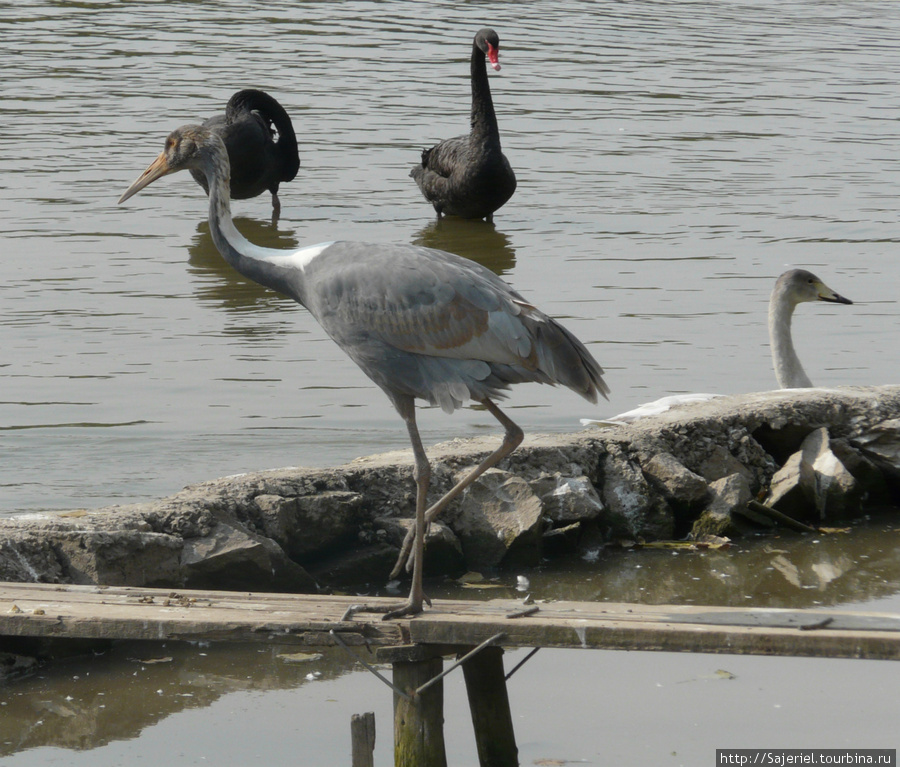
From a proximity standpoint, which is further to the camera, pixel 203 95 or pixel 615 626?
pixel 203 95

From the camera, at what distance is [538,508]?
628cm

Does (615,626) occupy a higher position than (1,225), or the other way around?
(615,626)

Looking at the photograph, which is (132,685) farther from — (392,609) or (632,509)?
(632,509)

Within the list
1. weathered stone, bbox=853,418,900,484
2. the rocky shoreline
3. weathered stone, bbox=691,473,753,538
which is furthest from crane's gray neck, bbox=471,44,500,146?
weathered stone, bbox=691,473,753,538

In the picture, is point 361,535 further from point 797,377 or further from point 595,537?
point 797,377

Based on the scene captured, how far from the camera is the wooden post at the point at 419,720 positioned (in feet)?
14.4

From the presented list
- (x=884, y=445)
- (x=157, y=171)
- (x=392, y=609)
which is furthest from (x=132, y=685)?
(x=884, y=445)

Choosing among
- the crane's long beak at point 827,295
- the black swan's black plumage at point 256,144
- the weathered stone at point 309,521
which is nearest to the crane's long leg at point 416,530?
the weathered stone at point 309,521

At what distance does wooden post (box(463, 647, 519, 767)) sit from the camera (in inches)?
179

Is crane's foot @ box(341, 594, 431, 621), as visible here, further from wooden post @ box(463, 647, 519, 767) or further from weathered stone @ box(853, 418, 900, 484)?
weathered stone @ box(853, 418, 900, 484)

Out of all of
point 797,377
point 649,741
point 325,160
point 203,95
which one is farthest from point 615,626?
point 203,95

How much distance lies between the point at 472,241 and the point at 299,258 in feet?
29.4

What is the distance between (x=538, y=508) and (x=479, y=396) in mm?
1307

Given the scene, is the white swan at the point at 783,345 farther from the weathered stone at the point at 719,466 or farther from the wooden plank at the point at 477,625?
the wooden plank at the point at 477,625
